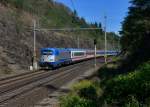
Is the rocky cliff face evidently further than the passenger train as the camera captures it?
No

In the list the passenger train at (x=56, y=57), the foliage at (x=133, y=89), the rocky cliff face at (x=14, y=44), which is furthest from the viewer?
the passenger train at (x=56, y=57)

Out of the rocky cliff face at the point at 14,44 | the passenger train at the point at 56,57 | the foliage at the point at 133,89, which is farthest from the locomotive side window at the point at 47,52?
the foliage at the point at 133,89

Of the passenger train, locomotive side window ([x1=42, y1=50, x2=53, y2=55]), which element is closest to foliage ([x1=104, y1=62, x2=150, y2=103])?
the passenger train

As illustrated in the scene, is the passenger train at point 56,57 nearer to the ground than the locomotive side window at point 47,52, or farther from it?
nearer to the ground

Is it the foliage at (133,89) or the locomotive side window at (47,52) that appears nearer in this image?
the foliage at (133,89)

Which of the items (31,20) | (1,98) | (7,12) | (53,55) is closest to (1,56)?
(53,55)

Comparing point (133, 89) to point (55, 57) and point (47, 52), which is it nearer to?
point (55, 57)

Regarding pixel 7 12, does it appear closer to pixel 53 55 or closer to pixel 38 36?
pixel 38 36

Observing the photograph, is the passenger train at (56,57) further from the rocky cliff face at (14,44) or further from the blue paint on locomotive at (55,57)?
the rocky cliff face at (14,44)

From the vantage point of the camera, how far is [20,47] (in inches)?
2527

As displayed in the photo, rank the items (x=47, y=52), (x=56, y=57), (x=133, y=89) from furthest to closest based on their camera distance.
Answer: (x=56, y=57) < (x=47, y=52) < (x=133, y=89)

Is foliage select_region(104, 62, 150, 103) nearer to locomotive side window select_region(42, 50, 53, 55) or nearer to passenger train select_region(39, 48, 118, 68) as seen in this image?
passenger train select_region(39, 48, 118, 68)

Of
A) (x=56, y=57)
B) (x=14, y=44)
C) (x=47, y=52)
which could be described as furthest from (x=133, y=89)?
(x=14, y=44)

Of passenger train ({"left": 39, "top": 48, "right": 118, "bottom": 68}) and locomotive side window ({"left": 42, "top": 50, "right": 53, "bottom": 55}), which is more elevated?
locomotive side window ({"left": 42, "top": 50, "right": 53, "bottom": 55})
